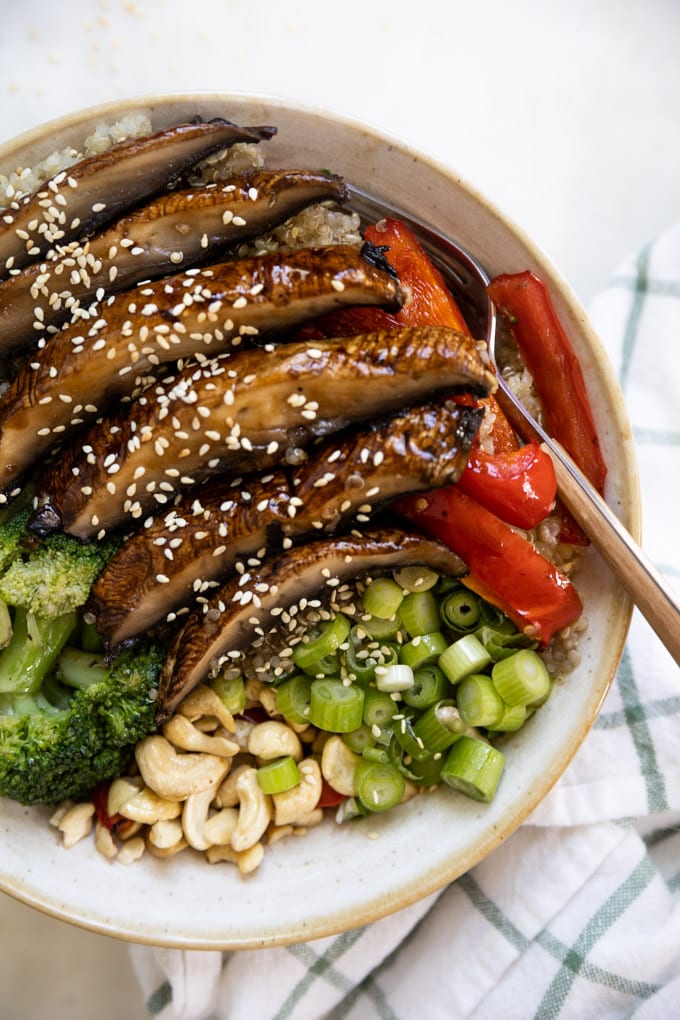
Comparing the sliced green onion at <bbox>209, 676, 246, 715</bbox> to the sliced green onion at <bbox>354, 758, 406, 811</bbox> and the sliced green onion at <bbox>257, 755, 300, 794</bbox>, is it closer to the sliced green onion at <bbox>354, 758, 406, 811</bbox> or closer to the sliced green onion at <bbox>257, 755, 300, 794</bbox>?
the sliced green onion at <bbox>257, 755, 300, 794</bbox>

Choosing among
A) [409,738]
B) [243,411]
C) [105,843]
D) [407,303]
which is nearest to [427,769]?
[409,738]

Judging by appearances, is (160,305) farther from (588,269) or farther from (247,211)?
(588,269)

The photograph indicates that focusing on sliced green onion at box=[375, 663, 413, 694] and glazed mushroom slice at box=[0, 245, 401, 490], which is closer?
glazed mushroom slice at box=[0, 245, 401, 490]

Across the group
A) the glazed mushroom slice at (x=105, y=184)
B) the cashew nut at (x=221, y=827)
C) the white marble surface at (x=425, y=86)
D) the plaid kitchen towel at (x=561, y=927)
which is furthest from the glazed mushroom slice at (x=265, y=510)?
the white marble surface at (x=425, y=86)

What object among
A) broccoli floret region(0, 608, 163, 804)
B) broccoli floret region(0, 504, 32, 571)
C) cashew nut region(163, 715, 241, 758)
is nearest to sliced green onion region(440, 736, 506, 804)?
cashew nut region(163, 715, 241, 758)

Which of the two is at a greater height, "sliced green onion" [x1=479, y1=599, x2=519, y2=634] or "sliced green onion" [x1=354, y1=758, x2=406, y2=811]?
"sliced green onion" [x1=479, y1=599, x2=519, y2=634]

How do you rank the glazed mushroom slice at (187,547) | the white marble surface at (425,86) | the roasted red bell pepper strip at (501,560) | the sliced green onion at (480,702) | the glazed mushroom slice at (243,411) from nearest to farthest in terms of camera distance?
1. the glazed mushroom slice at (243,411)
2. the glazed mushroom slice at (187,547)
3. the roasted red bell pepper strip at (501,560)
4. the sliced green onion at (480,702)
5. the white marble surface at (425,86)

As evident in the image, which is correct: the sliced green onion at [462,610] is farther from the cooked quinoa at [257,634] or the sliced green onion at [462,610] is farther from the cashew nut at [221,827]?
the cashew nut at [221,827]
